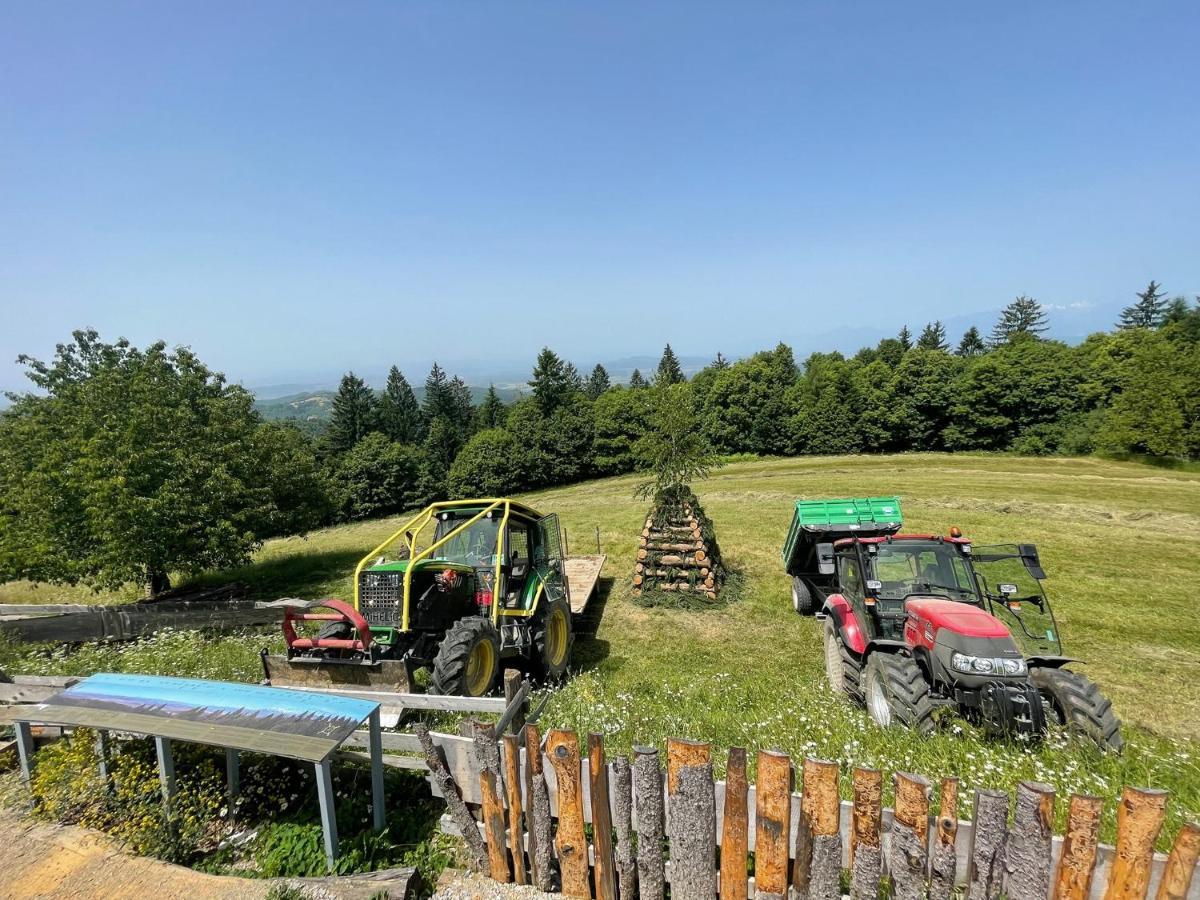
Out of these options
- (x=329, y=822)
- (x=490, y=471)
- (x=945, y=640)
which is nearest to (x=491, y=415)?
(x=490, y=471)

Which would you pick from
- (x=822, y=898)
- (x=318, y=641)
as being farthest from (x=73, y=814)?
(x=822, y=898)

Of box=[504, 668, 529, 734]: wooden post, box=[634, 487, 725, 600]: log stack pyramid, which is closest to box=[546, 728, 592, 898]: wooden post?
box=[504, 668, 529, 734]: wooden post

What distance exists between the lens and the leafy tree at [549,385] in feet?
187

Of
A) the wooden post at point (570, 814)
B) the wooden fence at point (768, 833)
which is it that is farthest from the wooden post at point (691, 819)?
the wooden post at point (570, 814)

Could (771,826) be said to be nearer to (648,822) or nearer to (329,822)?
(648,822)

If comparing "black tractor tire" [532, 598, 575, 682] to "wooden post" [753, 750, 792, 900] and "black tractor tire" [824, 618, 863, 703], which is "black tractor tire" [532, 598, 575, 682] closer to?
"black tractor tire" [824, 618, 863, 703]

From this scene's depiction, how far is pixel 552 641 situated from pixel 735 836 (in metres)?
5.36

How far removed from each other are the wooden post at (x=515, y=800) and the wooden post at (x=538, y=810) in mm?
71

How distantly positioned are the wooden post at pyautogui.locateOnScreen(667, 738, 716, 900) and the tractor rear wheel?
4623 mm

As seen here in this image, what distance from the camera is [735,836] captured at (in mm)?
3211

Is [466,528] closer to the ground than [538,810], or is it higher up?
higher up

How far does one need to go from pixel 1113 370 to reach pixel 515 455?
47009 millimetres

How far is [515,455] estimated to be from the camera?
50438mm

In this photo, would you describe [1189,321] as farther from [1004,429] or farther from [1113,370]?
[1004,429]
